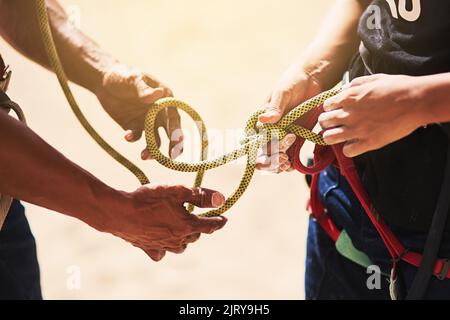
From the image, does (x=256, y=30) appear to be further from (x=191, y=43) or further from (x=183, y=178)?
(x=183, y=178)

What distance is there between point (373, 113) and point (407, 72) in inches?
5.7

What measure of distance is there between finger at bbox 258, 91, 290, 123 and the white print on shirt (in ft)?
0.96

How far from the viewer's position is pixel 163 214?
1630 millimetres

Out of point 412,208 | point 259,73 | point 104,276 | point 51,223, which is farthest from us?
point 259,73

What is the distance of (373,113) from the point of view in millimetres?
1441

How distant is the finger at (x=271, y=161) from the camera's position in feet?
5.51

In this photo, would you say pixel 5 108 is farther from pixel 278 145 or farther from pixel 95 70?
pixel 278 145

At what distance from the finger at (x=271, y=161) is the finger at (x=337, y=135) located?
0.17 m

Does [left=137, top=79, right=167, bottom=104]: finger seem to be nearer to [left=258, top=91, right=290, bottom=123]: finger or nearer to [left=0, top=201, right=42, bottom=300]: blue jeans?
[left=258, top=91, right=290, bottom=123]: finger

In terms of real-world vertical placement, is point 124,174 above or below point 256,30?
below

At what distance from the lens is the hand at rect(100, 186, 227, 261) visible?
1.60 metres

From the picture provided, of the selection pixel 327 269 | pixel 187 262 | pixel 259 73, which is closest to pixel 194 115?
pixel 327 269

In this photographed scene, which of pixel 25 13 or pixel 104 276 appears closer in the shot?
pixel 25 13

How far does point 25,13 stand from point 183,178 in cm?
175
